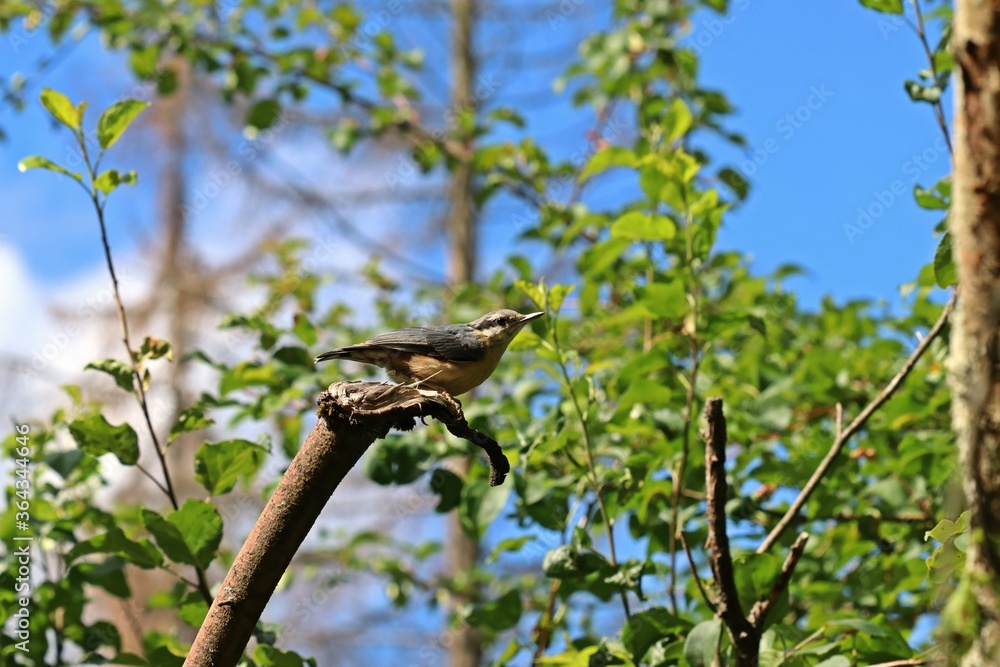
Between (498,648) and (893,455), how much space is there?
5.26 metres

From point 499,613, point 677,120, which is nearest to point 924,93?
point 677,120

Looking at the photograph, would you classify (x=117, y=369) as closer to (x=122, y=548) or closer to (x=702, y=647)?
(x=122, y=548)

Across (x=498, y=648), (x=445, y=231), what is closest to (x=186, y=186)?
(x=445, y=231)

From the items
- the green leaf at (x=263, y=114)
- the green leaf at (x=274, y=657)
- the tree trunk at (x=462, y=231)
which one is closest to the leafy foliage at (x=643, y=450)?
the green leaf at (x=274, y=657)

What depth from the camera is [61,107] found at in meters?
2.62

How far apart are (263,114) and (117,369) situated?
2.91 meters

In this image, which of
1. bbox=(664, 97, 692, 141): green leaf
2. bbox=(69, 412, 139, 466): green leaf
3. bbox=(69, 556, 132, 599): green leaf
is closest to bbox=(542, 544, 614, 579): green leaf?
bbox=(69, 412, 139, 466): green leaf

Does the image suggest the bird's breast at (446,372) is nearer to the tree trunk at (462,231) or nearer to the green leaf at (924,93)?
the green leaf at (924,93)

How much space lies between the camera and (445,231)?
10969 millimetres

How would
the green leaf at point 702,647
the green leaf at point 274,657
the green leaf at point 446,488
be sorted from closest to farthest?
the green leaf at point 702,647, the green leaf at point 274,657, the green leaf at point 446,488

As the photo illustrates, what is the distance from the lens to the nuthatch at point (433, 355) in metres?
2.73

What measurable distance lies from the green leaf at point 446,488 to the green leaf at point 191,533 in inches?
29.3

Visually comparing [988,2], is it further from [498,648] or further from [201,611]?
[498,648]

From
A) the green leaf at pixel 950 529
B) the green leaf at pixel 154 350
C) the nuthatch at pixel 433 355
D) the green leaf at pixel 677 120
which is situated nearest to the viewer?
the green leaf at pixel 950 529
